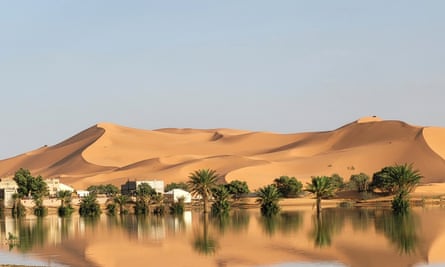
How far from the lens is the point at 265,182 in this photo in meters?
122

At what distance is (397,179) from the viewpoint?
7700 cm

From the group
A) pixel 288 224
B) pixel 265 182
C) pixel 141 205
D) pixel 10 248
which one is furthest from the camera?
pixel 265 182

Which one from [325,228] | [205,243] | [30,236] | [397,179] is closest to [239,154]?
[397,179]

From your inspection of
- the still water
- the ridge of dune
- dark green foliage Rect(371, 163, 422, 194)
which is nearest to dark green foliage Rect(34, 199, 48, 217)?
the still water

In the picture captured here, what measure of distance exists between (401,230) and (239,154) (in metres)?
120

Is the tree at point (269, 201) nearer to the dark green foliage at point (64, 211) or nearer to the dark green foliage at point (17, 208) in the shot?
the dark green foliage at point (64, 211)

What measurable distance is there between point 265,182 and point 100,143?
66.0 m

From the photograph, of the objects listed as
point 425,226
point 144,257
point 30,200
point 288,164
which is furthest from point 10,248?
point 288,164

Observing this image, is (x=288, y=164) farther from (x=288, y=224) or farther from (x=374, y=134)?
(x=288, y=224)

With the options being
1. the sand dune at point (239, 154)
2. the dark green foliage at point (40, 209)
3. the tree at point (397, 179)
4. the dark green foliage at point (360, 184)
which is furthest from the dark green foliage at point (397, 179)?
the dark green foliage at point (40, 209)

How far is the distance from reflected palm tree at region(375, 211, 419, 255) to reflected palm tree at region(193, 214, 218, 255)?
8302 mm

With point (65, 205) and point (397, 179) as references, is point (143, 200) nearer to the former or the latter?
point (65, 205)

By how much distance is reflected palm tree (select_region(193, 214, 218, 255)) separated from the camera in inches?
1452

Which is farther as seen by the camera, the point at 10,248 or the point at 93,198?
the point at 93,198
